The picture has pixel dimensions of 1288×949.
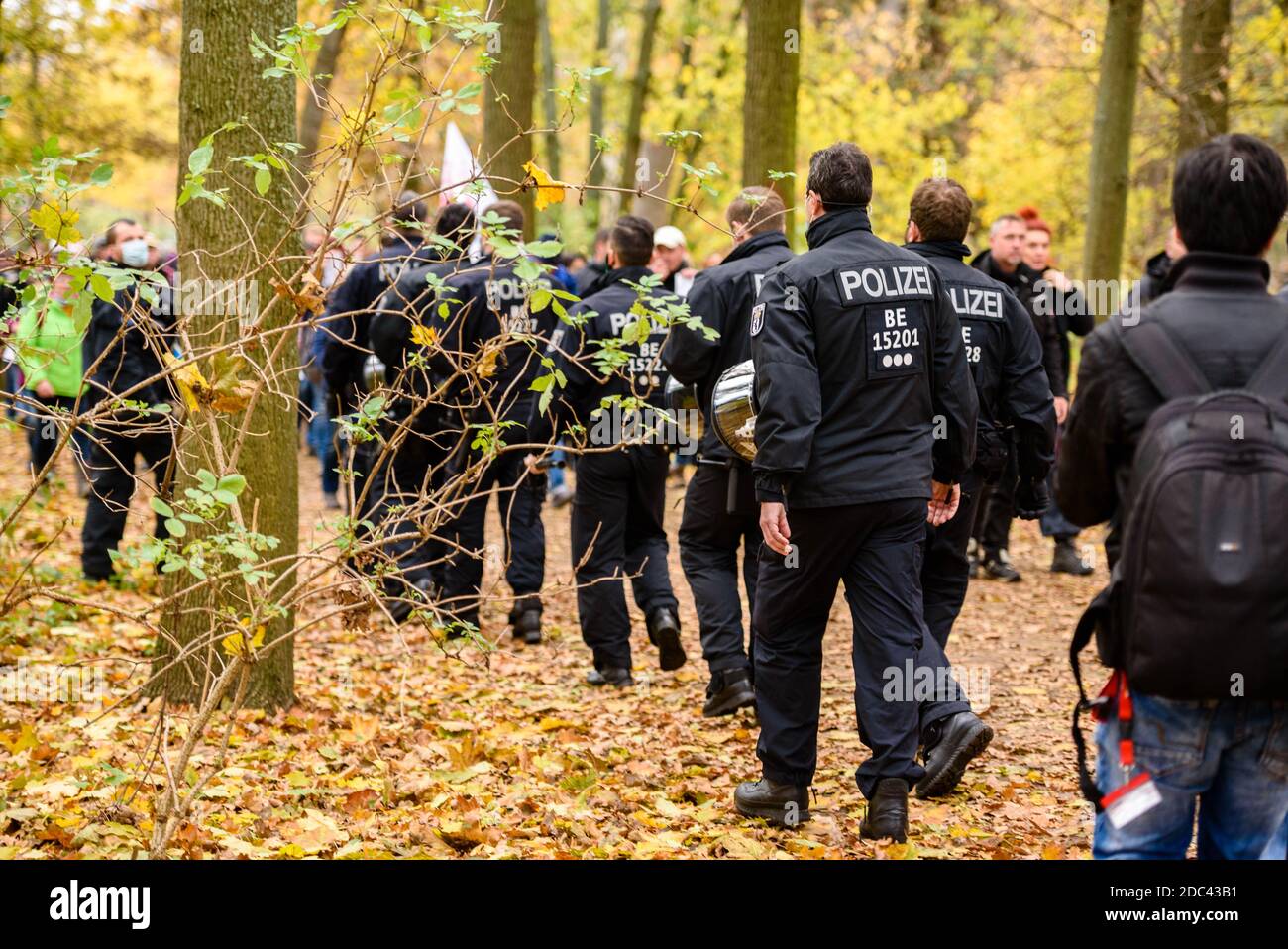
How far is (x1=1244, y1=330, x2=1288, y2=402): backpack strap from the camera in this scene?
297 cm

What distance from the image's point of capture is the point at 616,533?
7.57 metres

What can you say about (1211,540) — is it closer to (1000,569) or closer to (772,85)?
(1000,569)

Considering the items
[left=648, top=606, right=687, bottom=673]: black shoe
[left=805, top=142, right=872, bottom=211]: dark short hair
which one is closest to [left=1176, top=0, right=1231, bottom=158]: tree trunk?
[left=648, top=606, right=687, bottom=673]: black shoe

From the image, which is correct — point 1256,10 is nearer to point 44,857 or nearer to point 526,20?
point 526,20

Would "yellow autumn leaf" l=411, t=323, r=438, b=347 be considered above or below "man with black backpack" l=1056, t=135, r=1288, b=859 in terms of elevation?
above

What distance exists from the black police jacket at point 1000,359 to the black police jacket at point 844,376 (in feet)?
3.57

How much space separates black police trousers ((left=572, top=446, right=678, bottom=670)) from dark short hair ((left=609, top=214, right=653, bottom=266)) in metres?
1.05

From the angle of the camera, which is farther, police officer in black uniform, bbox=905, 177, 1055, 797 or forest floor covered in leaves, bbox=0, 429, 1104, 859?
police officer in black uniform, bbox=905, 177, 1055, 797

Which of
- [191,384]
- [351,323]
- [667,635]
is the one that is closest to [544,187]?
[191,384]

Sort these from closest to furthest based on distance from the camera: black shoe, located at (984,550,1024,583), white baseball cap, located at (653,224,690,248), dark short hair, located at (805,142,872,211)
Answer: dark short hair, located at (805,142,872,211) → white baseball cap, located at (653,224,690,248) → black shoe, located at (984,550,1024,583)

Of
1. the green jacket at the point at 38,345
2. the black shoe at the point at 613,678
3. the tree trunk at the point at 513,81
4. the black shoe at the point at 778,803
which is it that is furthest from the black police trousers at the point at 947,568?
the tree trunk at the point at 513,81

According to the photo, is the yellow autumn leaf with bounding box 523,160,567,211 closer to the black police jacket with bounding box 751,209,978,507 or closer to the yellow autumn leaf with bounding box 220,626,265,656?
the black police jacket with bounding box 751,209,978,507

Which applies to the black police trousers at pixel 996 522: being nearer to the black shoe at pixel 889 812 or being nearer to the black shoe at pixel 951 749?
the black shoe at pixel 951 749

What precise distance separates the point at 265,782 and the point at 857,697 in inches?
92.8
